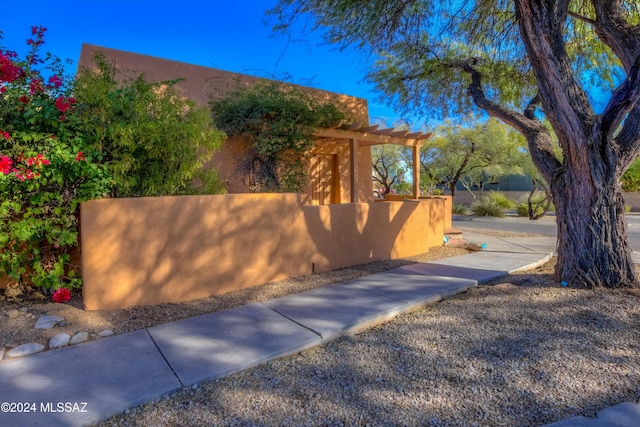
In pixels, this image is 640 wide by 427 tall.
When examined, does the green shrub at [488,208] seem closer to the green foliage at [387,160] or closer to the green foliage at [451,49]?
the green foliage at [387,160]

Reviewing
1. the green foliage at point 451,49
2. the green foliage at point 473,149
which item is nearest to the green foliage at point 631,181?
the green foliage at point 473,149

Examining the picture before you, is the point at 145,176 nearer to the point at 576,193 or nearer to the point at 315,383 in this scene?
the point at 315,383

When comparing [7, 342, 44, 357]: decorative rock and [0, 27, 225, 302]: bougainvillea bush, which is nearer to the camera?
[7, 342, 44, 357]: decorative rock

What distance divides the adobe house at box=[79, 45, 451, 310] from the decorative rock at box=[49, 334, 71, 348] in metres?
0.74

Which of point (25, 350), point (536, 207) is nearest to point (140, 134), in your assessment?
point (25, 350)

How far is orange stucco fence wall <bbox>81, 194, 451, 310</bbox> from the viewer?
4621 mm

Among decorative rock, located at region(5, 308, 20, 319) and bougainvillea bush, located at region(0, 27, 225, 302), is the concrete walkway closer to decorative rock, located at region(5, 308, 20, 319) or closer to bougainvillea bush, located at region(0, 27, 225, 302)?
decorative rock, located at region(5, 308, 20, 319)

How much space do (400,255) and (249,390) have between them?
5.87 m

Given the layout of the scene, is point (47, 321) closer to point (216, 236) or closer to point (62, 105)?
point (216, 236)

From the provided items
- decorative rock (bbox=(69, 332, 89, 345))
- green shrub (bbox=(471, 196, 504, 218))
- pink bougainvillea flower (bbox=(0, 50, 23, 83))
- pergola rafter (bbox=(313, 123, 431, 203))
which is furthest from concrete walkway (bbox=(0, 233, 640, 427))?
green shrub (bbox=(471, 196, 504, 218))

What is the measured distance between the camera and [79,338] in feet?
12.7

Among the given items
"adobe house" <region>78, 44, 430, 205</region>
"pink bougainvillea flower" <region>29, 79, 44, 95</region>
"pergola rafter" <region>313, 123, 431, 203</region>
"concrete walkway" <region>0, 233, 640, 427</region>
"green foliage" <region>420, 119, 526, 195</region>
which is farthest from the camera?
"green foliage" <region>420, 119, 526, 195</region>

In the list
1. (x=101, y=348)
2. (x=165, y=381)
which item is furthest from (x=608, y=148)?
(x=101, y=348)

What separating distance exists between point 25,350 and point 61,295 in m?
1.20
